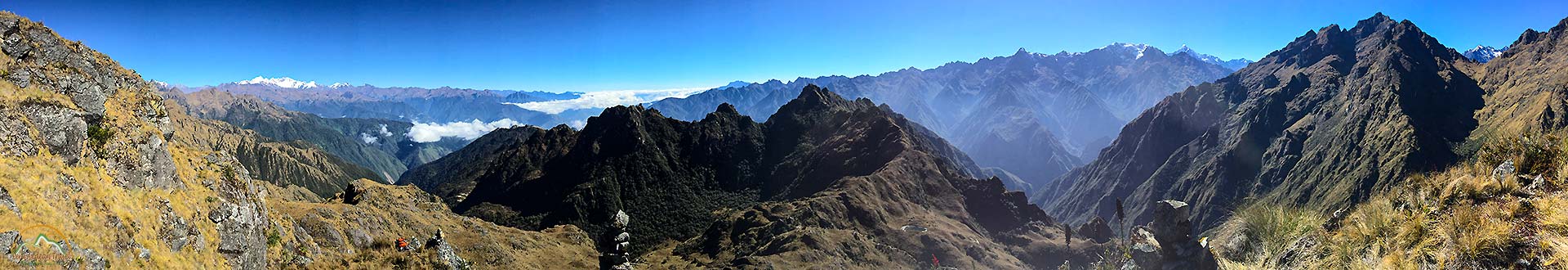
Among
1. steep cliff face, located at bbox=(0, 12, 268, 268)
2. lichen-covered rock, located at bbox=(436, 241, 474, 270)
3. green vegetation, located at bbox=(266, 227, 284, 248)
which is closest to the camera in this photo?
steep cliff face, located at bbox=(0, 12, 268, 268)

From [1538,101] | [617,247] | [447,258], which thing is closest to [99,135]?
[447,258]

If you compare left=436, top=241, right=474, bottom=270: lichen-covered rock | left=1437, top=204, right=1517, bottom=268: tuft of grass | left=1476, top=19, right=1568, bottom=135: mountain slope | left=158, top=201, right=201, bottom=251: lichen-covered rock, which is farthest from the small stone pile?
left=1476, top=19, right=1568, bottom=135: mountain slope

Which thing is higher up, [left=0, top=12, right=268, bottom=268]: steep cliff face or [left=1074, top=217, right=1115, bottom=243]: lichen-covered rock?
[left=0, top=12, right=268, bottom=268]: steep cliff face

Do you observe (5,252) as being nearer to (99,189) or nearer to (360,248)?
(99,189)

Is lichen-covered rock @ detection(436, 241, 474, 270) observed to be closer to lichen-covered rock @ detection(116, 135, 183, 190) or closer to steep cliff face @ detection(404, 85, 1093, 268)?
lichen-covered rock @ detection(116, 135, 183, 190)

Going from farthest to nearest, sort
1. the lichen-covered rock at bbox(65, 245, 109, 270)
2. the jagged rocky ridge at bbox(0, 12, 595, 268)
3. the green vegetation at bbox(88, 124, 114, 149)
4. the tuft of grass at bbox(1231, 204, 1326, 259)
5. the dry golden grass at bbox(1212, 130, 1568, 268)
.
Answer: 1. the green vegetation at bbox(88, 124, 114, 149)
2. the jagged rocky ridge at bbox(0, 12, 595, 268)
3. the lichen-covered rock at bbox(65, 245, 109, 270)
4. the tuft of grass at bbox(1231, 204, 1326, 259)
5. the dry golden grass at bbox(1212, 130, 1568, 268)

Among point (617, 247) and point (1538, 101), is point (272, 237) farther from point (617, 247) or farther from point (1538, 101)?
point (1538, 101)

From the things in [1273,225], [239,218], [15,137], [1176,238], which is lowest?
[239,218]

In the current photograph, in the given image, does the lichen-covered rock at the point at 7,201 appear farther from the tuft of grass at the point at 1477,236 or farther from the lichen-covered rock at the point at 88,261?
the tuft of grass at the point at 1477,236
